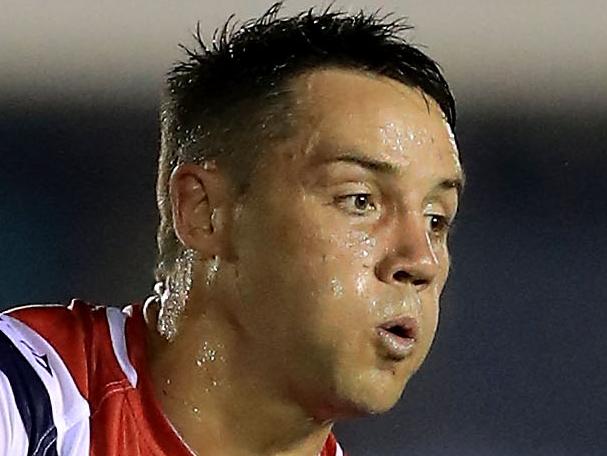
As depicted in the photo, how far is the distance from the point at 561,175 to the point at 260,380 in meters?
0.70

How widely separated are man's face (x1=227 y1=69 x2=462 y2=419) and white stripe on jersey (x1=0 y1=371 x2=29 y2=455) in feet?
0.42

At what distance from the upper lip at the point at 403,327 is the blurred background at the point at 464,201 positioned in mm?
642

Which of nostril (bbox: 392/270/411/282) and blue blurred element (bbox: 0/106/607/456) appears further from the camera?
blue blurred element (bbox: 0/106/607/456)

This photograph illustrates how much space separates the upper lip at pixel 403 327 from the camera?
72 centimetres

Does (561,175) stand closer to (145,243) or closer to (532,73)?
(532,73)

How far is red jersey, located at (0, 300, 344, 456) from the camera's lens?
2.38 feet

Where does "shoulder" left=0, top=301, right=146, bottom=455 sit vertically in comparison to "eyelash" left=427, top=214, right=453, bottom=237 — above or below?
below

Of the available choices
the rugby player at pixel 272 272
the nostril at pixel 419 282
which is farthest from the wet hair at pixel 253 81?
the nostril at pixel 419 282

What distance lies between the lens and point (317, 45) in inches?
30.9

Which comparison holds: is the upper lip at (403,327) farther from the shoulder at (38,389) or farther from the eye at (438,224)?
the shoulder at (38,389)

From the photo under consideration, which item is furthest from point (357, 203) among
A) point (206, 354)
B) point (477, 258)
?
point (477, 258)

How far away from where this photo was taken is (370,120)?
74 cm

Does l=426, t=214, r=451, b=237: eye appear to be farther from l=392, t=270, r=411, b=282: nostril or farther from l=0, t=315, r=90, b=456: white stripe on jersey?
l=0, t=315, r=90, b=456: white stripe on jersey

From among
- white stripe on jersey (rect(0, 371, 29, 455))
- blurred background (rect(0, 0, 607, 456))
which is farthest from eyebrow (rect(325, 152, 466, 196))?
blurred background (rect(0, 0, 607, 456))
